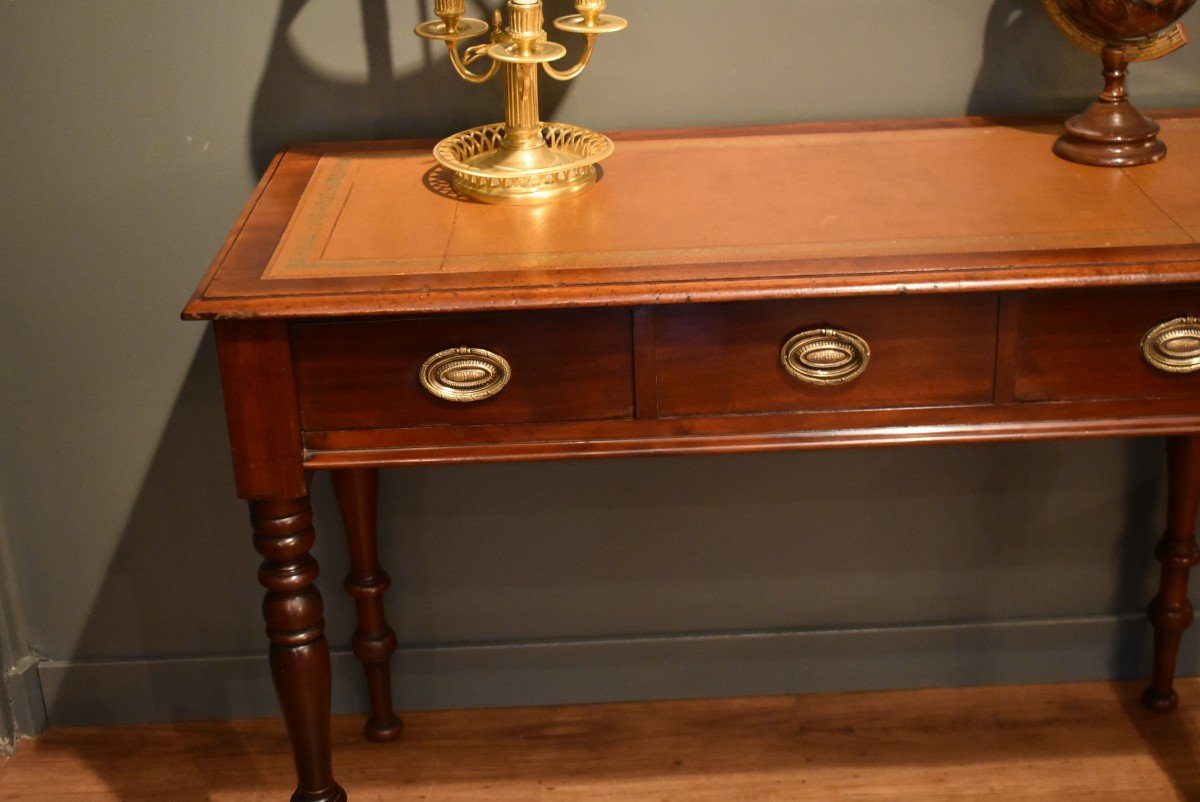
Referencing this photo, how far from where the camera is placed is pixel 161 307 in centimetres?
218

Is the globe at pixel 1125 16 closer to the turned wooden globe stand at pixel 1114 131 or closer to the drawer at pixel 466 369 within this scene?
the turned wooden globe stand at pixel 1114 131

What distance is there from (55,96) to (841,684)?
162 cm

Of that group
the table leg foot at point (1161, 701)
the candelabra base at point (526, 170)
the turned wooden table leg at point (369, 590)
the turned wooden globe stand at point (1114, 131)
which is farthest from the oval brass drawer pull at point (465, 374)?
the table leg foot at point (1161, 701)

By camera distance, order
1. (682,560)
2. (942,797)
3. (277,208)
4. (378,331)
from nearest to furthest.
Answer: (378,331) < (277,208) < (942,797) < (682,560)

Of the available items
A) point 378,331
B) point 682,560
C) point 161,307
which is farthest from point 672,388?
point 161,307

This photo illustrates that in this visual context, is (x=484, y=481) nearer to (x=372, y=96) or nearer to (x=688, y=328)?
(x=372, y=96)

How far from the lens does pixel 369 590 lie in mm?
2287

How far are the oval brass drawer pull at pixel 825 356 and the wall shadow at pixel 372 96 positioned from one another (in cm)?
67

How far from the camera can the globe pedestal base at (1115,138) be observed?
183cm

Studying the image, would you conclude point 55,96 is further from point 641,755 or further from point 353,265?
point 641,755

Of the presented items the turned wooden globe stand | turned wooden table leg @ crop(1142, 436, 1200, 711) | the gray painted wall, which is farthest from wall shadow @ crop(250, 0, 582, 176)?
turned wooden table leg @ crop(1142, 436, 1200, 711)

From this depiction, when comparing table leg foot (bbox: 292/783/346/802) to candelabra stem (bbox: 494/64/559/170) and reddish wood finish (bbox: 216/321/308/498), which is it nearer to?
reddish wood finish (bbox: 216/321/308/498)

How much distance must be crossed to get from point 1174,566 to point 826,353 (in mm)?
1000

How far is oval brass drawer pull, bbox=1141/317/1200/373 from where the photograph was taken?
5.32ft
